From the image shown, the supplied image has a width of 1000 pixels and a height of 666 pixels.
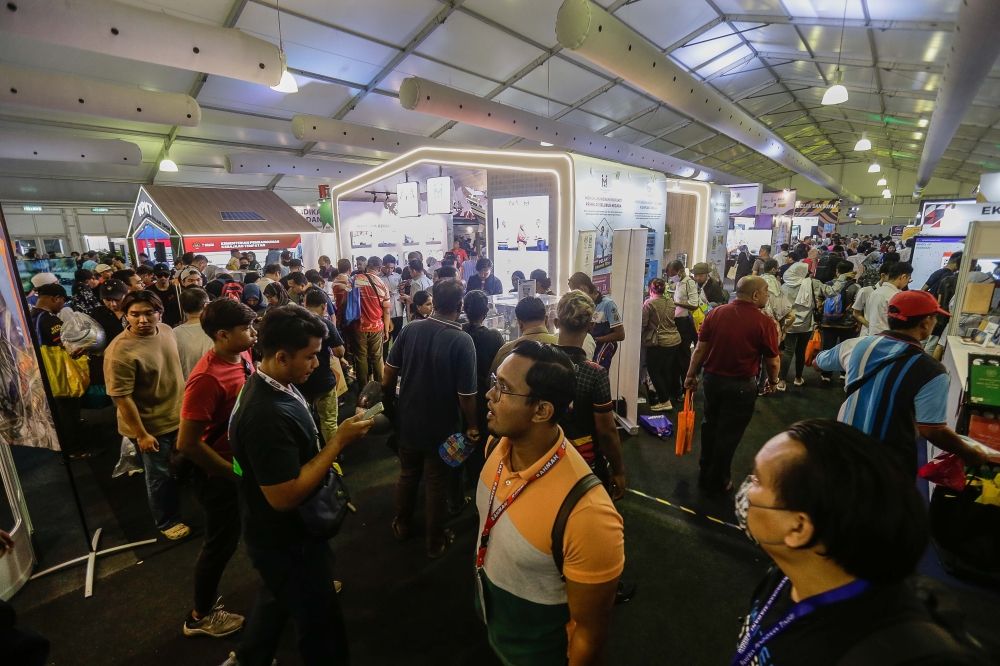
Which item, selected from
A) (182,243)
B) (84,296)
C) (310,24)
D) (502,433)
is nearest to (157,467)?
(502,433)

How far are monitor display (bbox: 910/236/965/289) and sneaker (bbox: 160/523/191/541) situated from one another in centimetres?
1037

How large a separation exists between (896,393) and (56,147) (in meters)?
12.9

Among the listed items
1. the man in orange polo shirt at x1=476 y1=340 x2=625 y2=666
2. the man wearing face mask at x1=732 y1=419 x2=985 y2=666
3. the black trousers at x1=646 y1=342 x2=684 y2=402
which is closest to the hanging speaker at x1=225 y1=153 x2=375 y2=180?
the black trousers at x1=646 y1=342 x2=684 y2=402

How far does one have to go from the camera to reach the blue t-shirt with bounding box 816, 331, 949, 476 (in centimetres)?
206

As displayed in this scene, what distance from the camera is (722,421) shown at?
3217 mm

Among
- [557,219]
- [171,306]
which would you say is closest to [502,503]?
[557,219]

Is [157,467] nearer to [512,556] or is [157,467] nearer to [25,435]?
[25,435]

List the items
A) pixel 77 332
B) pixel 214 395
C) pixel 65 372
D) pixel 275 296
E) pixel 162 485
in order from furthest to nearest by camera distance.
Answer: pixel 275 296 → pixel 65 372 → pixel 77 332 → pixel 162 485 → pixel 214 395

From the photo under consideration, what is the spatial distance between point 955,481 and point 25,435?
4959 mm

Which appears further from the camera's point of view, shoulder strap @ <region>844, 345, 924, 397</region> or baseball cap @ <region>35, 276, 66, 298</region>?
baseball cap @ <region>35, 276, 66, 298</region>

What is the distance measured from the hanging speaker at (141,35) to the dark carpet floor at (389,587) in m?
3.85

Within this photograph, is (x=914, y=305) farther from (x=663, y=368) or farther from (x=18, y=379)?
(x=18, y=379)

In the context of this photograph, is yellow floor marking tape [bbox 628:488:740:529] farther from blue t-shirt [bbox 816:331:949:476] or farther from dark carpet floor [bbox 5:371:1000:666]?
blue t-shirt [bbox 816:331:949:476]

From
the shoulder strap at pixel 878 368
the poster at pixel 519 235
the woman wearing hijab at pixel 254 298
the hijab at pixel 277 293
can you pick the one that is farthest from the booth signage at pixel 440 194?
the shoulder strap at pixel 878 368
